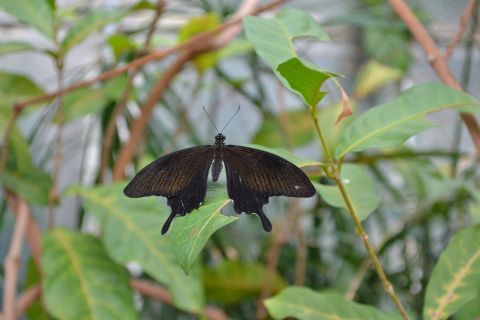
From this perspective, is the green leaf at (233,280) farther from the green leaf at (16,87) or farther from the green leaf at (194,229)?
the green leaf at (194,229)

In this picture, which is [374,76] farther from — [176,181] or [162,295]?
[176,181]

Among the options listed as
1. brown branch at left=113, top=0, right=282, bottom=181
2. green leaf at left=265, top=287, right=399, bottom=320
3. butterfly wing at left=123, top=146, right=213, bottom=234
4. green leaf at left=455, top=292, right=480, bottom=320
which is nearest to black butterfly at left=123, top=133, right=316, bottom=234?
butterfly wing at left=123, top=146, right=213, bottom=234

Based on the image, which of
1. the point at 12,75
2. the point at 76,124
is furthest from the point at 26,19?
the point at 76,124

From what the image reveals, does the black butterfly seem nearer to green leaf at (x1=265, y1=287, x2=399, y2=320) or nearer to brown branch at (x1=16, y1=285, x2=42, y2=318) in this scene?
green leaf at (x1=265, y1=287, x2=399, y2=320)

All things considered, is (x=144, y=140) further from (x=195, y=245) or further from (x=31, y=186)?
(x=195, y=245)

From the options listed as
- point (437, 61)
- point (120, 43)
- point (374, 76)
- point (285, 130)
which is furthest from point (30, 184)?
point (374, 76)

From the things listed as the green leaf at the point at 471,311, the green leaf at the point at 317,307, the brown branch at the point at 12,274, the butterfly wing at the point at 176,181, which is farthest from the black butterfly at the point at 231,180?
the brown branch at the point at 12,274
